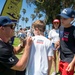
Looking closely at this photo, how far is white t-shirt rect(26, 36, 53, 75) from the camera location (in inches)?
189

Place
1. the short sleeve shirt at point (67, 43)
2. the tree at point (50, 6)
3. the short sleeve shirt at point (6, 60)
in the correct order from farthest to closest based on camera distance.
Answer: the tree at point (50, 6)
the short sleeve shirt at point (67, 43)
the short sleeve shirt at point (6, 60)

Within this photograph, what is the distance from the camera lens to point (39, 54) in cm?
483

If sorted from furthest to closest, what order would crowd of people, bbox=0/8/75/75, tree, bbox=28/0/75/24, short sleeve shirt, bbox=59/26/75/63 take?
tree, bbox=28/0/75/24
short sleeve shirt, bbox=59/26/75/63
crowd of people, bbox=0/8/75/75

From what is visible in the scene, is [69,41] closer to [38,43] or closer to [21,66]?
[38,43]

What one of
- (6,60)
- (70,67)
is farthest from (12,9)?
(6,60)

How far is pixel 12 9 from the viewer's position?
739cm

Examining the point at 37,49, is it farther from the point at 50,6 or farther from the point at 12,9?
the point at 50,6

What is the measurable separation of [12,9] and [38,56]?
9.28 ft

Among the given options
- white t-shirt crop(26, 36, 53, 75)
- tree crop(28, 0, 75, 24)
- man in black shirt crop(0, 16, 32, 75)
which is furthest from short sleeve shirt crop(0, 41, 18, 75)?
tree crop(28, 0, 75, 24)

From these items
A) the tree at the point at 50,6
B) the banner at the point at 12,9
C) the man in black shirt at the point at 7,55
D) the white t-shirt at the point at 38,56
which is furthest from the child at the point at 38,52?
the tree at the point at 50,6

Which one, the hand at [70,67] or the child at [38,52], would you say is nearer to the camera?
the child at [38,52]

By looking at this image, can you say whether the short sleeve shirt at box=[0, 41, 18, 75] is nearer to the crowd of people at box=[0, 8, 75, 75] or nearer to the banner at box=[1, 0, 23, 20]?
the crowd of people at box=[0, 8, 75, 75]

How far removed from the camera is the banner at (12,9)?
23.7 ft

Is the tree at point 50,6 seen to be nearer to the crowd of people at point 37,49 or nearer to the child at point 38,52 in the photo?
the crowd of people at point 37,49
